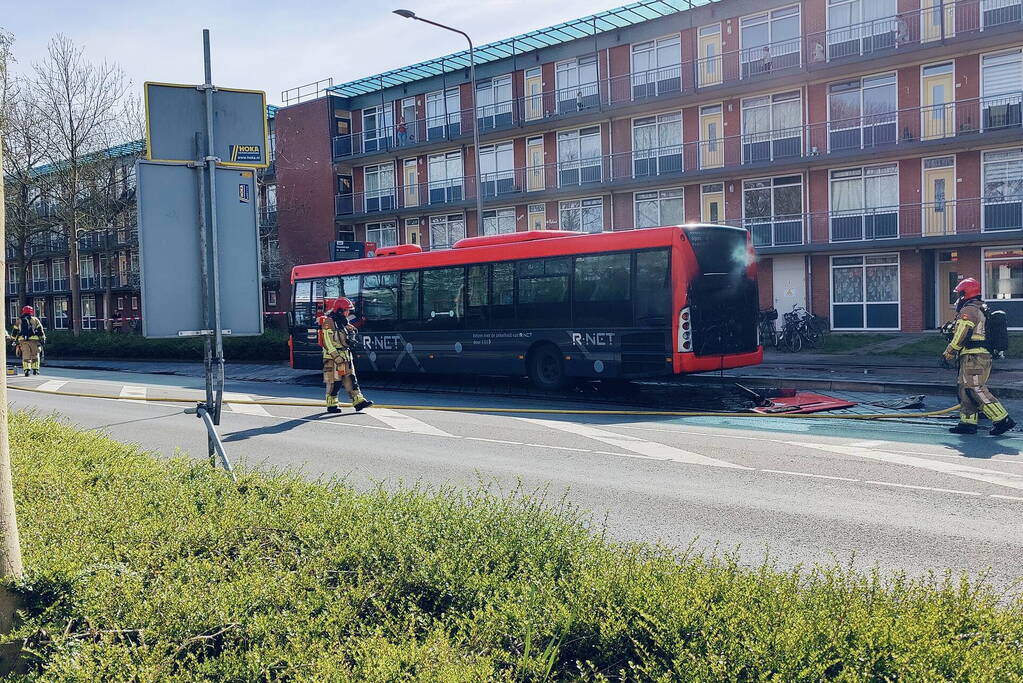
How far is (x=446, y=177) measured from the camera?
42.9 m

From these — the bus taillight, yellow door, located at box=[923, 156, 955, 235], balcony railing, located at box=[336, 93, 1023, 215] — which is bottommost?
the bus taillight

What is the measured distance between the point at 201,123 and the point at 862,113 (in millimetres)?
28391

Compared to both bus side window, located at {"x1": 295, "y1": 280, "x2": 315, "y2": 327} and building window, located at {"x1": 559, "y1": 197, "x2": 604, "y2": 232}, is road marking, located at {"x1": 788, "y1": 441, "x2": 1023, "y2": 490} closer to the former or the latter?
bus side window, located at {"x1": 295, "y1": 280, "x2": 315, "y2": 327}

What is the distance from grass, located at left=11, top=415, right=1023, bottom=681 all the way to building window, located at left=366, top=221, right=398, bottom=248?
40903mm

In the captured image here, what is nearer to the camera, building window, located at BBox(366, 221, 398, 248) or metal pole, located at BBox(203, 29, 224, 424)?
metal pole, located at BBox(203, 29, 224, 424)

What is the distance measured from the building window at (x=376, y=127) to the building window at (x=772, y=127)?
1895 centimetres

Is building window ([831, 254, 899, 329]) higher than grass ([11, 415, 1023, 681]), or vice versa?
building window ([831, 254, 899, 329])

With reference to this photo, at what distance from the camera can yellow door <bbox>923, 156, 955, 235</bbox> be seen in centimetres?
2882

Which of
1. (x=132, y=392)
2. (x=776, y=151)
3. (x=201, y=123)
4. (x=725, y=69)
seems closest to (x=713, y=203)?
(x=776, y=151)

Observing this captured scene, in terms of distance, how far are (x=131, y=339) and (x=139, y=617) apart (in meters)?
34.2

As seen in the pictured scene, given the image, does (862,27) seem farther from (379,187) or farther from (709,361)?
(379,187)

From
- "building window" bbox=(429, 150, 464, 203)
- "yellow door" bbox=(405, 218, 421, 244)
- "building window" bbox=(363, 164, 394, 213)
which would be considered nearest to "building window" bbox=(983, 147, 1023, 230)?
"building window" bbox=(429, 150, 464, 203)

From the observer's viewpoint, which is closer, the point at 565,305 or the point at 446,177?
the point at 565,305

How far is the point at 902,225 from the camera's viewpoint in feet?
97.8
